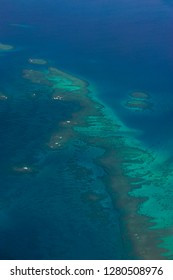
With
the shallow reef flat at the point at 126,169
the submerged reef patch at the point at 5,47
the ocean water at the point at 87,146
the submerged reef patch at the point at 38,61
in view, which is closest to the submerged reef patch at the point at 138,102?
the shallow reef flat at the point at 126,169

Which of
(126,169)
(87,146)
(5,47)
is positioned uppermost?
(5,47)

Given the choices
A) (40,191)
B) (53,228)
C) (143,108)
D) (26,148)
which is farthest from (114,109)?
(53,228)

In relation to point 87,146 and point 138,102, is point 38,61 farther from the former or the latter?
point 87,146

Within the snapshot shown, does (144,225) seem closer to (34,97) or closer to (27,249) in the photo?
(27,249)

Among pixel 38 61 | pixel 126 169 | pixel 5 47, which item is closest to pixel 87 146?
pixel 126 169

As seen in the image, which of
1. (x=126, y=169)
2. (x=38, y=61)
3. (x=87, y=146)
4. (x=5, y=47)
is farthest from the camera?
(x=5, y=47)

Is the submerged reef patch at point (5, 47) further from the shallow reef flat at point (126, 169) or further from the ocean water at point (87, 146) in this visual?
the shallow reef flat at point (126, 169)
